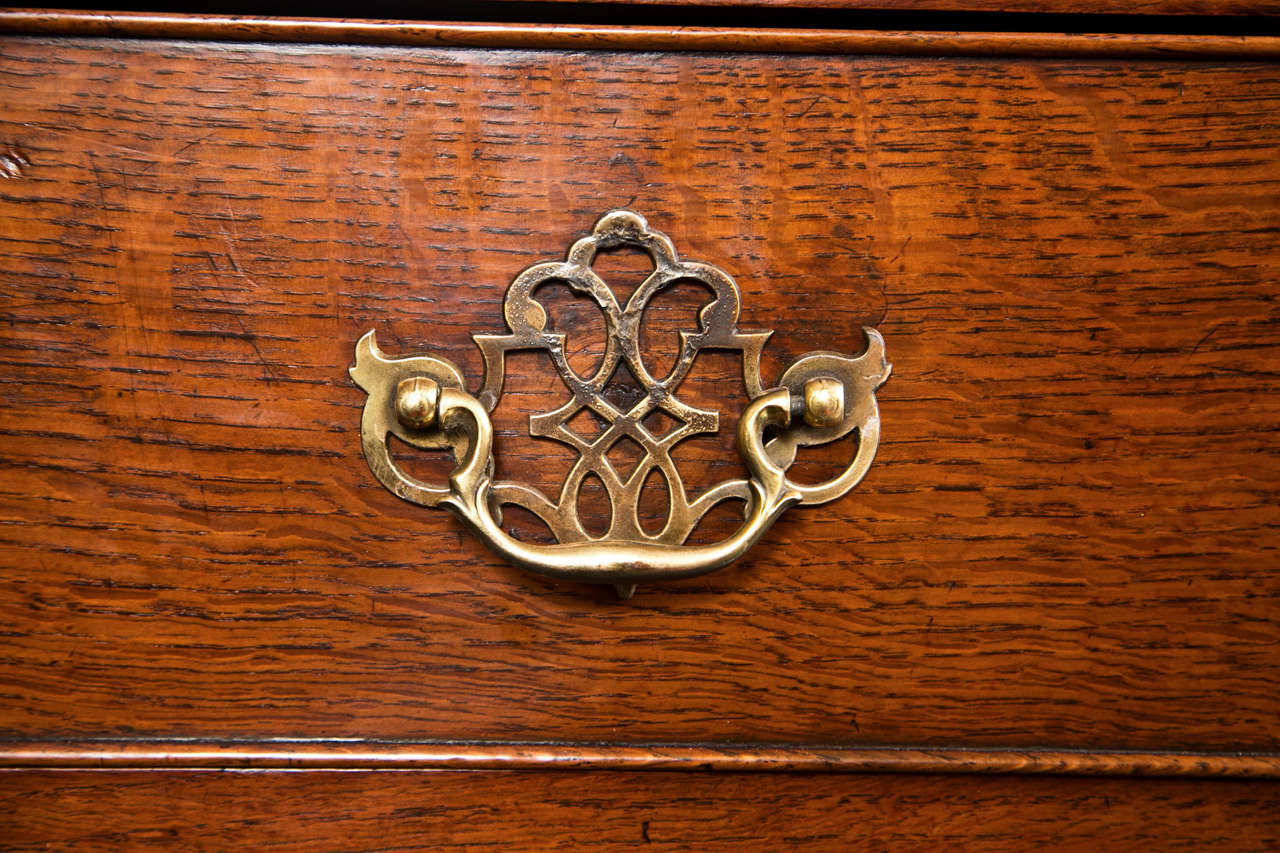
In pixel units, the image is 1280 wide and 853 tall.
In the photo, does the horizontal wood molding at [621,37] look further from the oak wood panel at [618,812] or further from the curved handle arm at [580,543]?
the oak wood panel at [618,812]

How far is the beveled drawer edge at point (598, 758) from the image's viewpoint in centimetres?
36

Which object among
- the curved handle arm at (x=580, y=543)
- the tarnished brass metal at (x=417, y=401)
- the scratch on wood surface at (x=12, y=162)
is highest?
the scratch on wood surface at (x=12, y=162)

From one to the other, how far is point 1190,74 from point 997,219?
0.09 m

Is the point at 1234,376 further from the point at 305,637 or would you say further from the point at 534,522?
the point at 305,637

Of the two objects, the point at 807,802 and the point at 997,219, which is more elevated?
the point at 997,219

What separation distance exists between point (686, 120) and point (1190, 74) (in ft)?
0.66

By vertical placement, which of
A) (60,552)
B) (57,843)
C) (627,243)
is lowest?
(57,843)

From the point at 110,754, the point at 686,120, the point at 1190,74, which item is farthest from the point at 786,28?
the point at 110,754

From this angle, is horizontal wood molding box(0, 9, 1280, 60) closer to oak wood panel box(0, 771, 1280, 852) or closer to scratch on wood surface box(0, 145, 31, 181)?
scratch on wood surface box(0, 145, 31, 181)

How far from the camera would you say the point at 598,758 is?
36 centimetres

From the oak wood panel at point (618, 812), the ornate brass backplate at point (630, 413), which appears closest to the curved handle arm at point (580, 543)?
the ornate brass backplate at point (630, 413)

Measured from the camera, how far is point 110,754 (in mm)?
355

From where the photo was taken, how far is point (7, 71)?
331 mm

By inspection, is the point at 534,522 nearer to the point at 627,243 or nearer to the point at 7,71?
the point at 627,243
